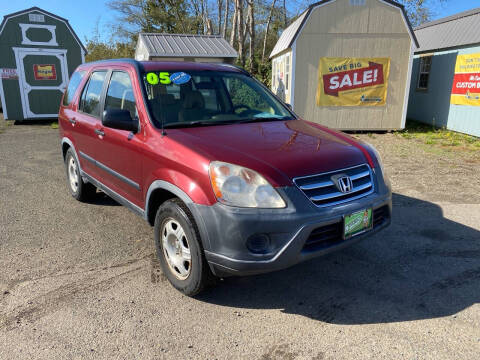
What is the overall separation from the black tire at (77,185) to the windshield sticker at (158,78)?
2040 mm

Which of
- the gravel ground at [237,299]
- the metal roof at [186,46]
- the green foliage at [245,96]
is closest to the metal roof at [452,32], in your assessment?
the metal roof at [186,46]

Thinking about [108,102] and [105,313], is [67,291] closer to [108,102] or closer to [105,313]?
[105,313]

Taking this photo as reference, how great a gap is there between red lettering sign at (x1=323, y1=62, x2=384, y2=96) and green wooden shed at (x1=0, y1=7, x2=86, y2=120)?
967 cm

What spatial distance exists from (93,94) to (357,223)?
3.33 m

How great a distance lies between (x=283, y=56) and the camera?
42.9 ft

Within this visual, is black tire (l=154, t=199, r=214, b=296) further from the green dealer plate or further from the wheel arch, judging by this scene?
the green dealer plate

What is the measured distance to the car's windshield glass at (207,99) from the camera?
11.4 feet

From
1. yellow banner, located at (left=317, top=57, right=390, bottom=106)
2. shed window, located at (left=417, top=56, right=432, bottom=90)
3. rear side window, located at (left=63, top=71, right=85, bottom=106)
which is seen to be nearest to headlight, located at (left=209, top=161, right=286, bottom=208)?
rear side window, located at (left=63, top=71, right=85, bottom=106)

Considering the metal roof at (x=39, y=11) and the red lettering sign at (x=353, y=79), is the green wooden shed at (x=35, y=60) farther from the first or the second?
the red lettering sign at (x=353, y=79)

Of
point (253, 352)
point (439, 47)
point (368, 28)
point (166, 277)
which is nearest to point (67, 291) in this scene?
point (166, 277)

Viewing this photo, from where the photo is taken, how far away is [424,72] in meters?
14.3

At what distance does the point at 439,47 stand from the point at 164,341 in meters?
13.9

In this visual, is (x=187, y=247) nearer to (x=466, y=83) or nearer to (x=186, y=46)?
(x=466, y=83)

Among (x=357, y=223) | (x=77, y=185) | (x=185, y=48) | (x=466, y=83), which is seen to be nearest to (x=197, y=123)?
(x=357, y=223)
